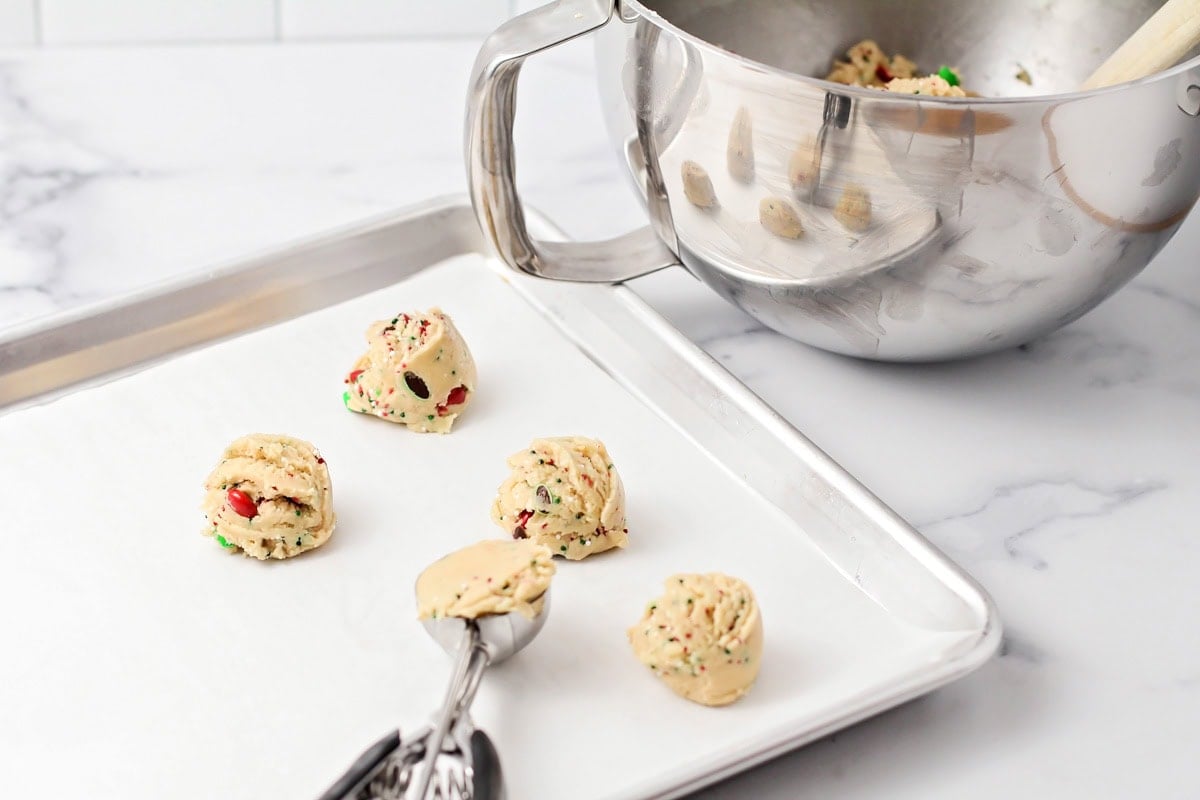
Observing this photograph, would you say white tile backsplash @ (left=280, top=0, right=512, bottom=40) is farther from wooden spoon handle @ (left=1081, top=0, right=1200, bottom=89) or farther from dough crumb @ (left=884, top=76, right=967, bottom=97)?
wooden spoon handle @ (left=1081, top=0, right=1200, bottom=89)

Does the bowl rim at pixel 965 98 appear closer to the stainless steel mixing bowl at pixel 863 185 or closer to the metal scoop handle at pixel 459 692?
the stainless steel mixing bowl at pixel 863 185

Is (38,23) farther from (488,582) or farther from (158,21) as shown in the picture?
(488,582)

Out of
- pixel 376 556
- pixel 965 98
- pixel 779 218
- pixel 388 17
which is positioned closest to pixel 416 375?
pixel 376 556

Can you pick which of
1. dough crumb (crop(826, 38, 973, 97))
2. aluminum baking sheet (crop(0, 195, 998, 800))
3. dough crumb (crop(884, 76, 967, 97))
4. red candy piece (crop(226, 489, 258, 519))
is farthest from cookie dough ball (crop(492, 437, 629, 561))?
dough crumb (crop(826, 38, 973, 97))

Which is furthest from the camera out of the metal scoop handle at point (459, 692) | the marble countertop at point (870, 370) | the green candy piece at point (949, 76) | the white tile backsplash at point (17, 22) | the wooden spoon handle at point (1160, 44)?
the white tile backsplash at point (17, 22)

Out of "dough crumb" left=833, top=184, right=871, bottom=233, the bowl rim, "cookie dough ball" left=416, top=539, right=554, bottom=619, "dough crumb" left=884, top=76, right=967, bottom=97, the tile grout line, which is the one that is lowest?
"cookie dough ball" left=416, top=539, right=554, bottom=619

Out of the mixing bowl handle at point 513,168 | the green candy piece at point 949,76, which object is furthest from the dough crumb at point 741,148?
the green candy piece at point 949,76

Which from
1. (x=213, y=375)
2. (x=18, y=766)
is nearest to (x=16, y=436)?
(x=213, y=375)

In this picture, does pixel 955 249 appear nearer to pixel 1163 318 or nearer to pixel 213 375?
pixel 1163 318
